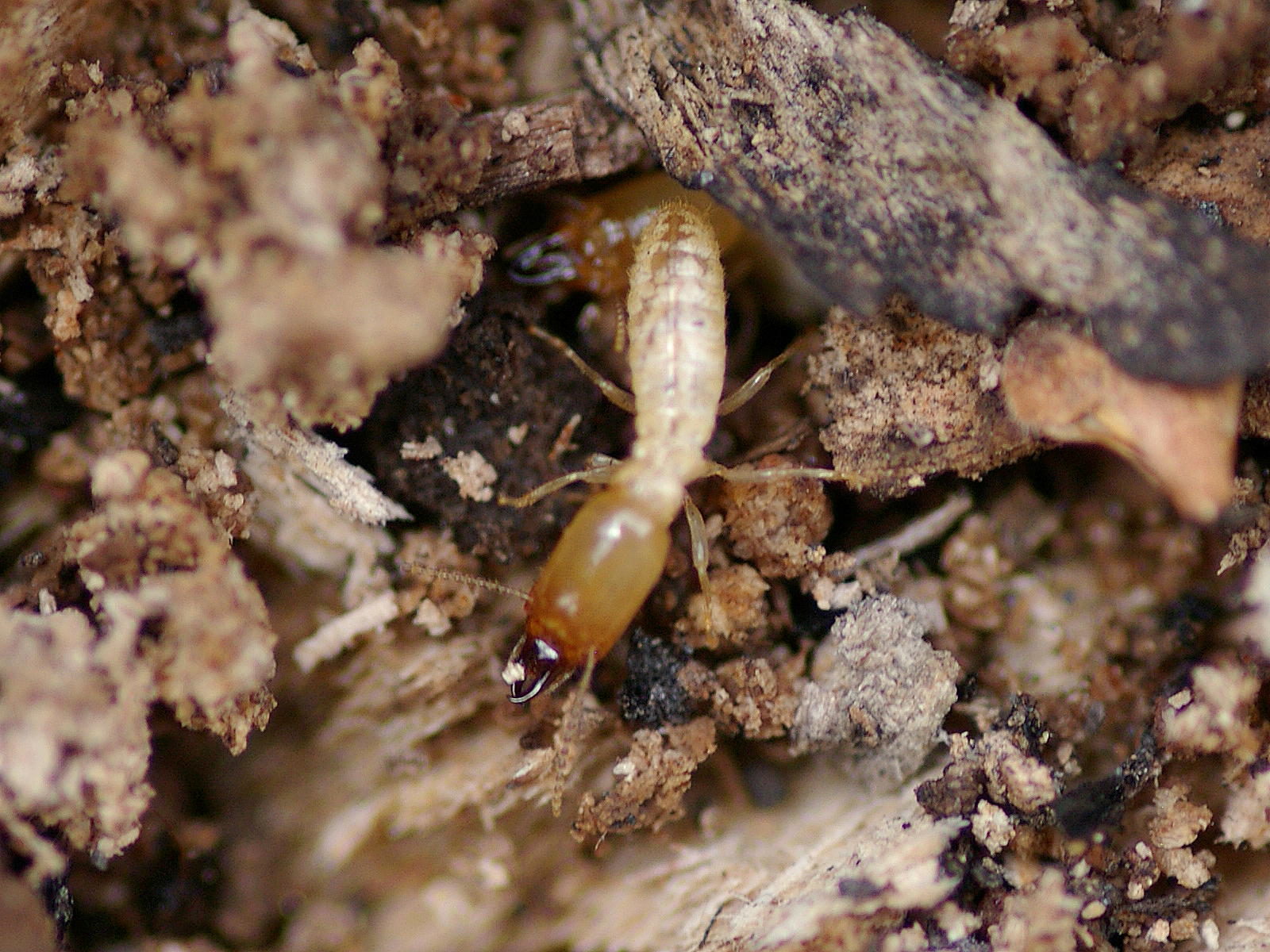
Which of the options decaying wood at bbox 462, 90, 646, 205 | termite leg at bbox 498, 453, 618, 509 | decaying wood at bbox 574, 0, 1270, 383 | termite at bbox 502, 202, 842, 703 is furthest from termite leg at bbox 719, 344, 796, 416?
decaying wood at bbox 462, 90, 646, 205

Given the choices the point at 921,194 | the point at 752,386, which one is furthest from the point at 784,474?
the point at 921,194

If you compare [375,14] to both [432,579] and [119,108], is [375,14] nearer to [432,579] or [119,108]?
[119,108]

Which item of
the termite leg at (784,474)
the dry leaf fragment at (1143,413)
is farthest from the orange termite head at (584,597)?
the dry leaf fragment at (1143,413)

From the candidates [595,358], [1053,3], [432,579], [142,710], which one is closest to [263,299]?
[142,710]

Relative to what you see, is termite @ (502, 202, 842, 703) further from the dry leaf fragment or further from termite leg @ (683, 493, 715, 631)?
the dry leaf fragment

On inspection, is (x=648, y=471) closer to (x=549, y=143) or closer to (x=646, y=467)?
(x=646, y=467)
